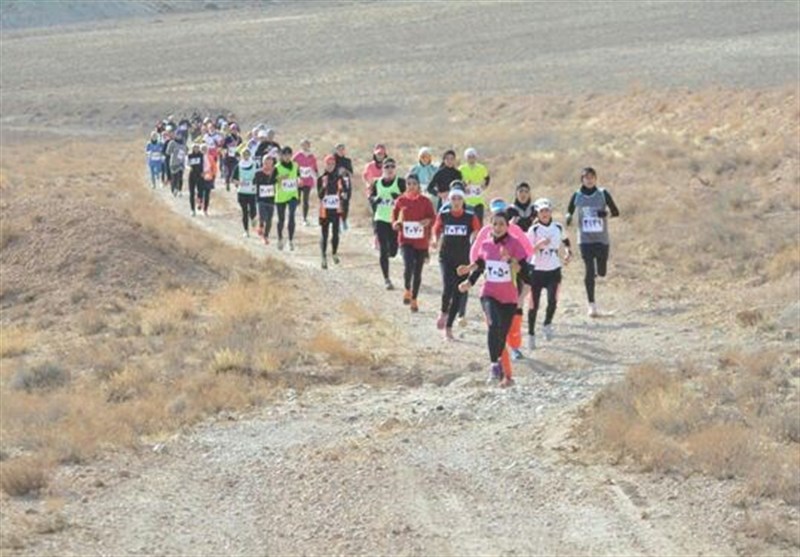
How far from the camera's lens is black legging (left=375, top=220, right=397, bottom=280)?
20297 mm

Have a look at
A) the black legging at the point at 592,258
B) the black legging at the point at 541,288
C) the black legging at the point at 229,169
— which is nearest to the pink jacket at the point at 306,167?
the black legging at the point at 229,169

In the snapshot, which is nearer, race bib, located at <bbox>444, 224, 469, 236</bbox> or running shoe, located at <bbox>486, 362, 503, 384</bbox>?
running shoe, located at <bbox>486, 362, 503, 384</bbox>

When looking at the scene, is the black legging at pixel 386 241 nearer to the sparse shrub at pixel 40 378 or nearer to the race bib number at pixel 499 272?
the race bib number at pixel 499 272

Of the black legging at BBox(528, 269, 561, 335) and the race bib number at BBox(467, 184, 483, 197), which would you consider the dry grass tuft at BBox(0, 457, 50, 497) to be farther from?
the race bib number at BBox(467, 184, 483, 197)

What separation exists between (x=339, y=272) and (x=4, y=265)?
5.25m

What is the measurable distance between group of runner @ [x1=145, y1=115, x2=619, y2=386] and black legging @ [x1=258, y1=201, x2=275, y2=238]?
3 cm

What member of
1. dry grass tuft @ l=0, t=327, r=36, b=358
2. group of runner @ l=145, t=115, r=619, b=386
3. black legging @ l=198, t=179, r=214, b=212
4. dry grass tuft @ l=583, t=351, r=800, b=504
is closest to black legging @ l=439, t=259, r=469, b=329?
group of runner @ l=145, t=115, r=619, b=386

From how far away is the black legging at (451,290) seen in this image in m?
17.1

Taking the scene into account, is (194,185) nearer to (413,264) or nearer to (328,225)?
(328,225)

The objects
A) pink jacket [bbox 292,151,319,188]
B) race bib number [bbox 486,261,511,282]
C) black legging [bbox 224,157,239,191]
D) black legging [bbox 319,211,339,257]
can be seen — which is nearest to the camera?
race bib number [bbox 486,261,511,282]

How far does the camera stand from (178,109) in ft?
243

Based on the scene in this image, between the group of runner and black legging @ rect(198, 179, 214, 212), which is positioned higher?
the group of runner

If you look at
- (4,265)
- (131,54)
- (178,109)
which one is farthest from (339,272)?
(131,54)

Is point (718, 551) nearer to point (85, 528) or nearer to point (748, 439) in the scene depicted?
point (748, 439)
